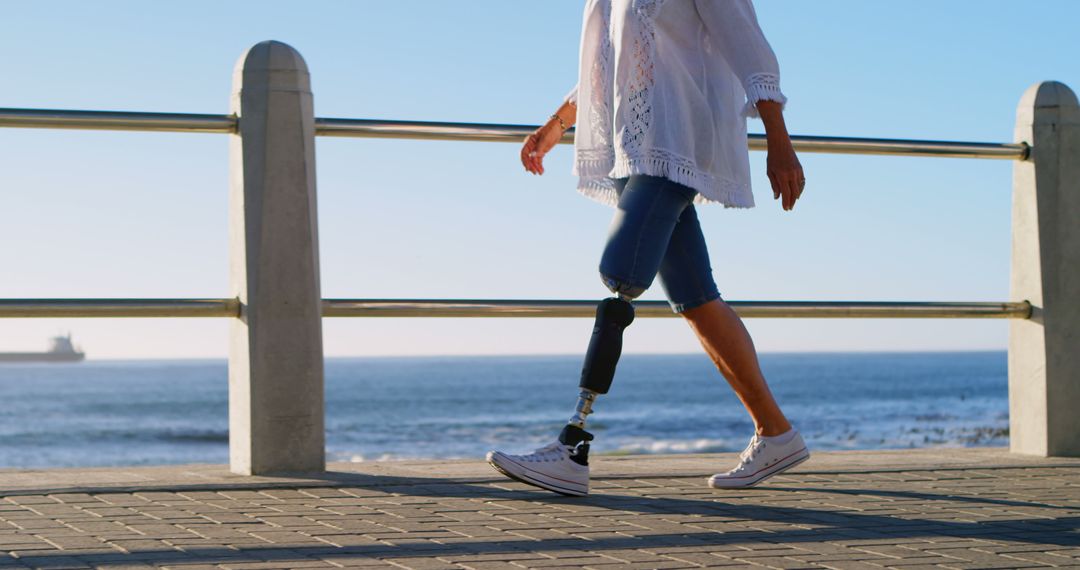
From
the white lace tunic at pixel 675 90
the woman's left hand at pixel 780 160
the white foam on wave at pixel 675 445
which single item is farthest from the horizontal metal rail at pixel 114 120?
the white foam on wave at pixel 675 445

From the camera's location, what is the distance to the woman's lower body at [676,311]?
3777 millimetres

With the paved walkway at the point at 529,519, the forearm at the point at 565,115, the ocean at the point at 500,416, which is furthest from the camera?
the ocean at the point at 500,416

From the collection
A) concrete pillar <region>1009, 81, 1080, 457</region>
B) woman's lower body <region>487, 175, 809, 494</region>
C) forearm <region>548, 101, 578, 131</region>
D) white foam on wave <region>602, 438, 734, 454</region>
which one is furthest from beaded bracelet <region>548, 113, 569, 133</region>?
white foam on wave <region>602, 438, 734, 454</region>

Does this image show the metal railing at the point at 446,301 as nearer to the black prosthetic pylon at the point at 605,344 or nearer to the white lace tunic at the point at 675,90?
the white lace tunic at the point at 675,90

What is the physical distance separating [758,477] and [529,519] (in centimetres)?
95

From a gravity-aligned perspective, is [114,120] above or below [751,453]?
above

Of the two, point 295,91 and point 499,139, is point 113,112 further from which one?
point 499,139

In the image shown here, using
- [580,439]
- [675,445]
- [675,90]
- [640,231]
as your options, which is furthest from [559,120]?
[675,445]

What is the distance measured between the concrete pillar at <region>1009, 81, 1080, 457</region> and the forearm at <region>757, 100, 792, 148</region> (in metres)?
1.88

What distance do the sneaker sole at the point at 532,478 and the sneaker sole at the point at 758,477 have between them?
44cm

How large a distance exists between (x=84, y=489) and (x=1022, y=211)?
3.50 metres

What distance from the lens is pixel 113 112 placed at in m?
4.20

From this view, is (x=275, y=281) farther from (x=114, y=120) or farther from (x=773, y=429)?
(x=773, y=429)

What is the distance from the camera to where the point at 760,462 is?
4023 mm
